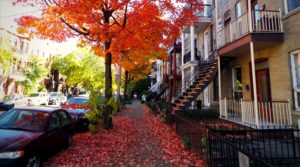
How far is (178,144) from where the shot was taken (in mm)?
7758

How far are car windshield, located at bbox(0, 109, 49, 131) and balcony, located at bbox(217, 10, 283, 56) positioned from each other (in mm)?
8612

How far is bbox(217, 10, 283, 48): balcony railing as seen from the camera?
8.82 meters

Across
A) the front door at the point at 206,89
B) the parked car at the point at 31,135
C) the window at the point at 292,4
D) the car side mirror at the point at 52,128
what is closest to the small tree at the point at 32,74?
the front door at the point at 206,89

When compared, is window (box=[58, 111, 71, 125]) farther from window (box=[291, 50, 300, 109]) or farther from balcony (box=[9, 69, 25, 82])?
balcony (box=[9, 69, 25, 82])

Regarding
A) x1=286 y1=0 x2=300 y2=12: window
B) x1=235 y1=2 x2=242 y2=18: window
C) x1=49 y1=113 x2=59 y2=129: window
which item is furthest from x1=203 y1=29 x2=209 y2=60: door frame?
x1=49 y1=113 x2=59 y2=129: window

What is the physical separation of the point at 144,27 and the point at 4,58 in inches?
780

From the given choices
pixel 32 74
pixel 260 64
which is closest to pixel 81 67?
pixel 32 74

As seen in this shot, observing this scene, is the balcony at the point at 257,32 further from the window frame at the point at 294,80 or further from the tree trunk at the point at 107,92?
the tree trunk at the point at 107,92

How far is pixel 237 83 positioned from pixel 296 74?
427 cm

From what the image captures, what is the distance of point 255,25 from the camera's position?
9.83 meters

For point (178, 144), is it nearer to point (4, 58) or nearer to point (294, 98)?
point (294, 98)

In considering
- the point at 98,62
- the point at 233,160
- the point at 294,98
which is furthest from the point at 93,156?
the point at 98,62

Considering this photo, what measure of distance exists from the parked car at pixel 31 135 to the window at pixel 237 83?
382 inches

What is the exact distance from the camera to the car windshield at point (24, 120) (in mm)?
5637
